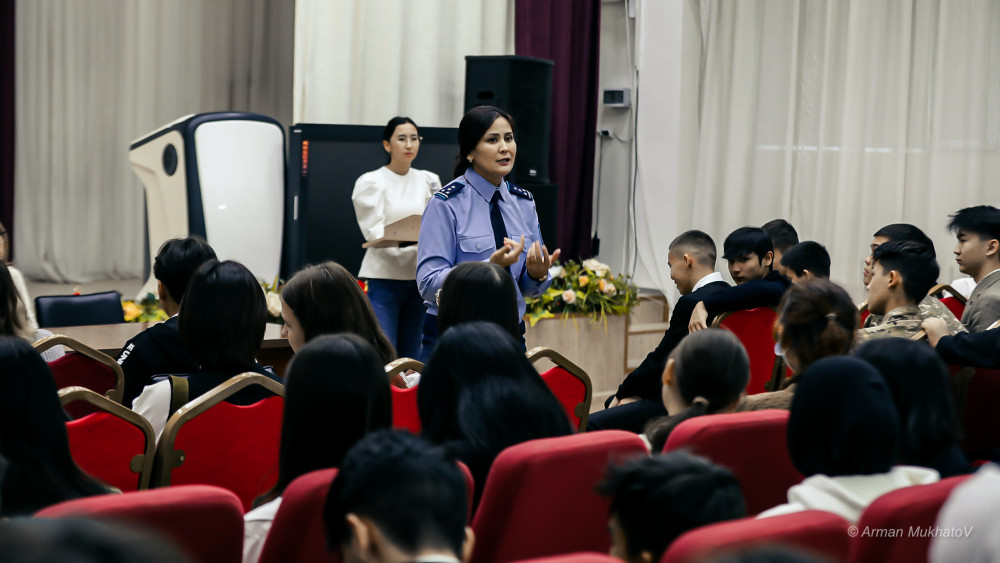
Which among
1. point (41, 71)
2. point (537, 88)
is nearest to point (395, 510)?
point (537, 88)

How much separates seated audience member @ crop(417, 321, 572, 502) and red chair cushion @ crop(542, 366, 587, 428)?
0.71 m

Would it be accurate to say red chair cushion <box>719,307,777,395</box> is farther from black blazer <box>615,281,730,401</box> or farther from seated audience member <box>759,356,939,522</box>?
seated audience member <box>759,356,939,522</box>

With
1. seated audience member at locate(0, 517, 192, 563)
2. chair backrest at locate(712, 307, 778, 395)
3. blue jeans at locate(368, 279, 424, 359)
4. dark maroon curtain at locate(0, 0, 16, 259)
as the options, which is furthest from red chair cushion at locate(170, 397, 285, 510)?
dark maroon curtain at locate(0, 0, 16, 259)

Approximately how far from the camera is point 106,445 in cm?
199

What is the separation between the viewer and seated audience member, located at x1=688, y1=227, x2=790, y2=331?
10.8ft

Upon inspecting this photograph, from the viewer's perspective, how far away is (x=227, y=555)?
147cm

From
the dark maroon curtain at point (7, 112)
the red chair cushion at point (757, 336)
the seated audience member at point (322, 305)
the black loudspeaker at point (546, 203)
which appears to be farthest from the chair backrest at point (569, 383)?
the dark maroon curtain at point (7, 112)

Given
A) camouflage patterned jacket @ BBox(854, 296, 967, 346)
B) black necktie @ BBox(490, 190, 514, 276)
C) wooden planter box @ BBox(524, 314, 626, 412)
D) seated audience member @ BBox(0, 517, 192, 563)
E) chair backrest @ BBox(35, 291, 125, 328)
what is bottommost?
wooden planter box @ BBox(524, 314, 626, 412)

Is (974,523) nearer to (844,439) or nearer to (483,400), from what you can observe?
(844,439)

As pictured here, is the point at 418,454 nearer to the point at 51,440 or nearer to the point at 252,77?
the point at 51,440

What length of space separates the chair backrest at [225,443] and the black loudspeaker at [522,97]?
177 inches

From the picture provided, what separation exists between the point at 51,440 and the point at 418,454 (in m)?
0.72

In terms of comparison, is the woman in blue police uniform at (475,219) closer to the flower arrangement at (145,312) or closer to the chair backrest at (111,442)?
the chair backrest at (111,442)

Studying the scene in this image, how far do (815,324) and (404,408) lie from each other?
1.00 m
